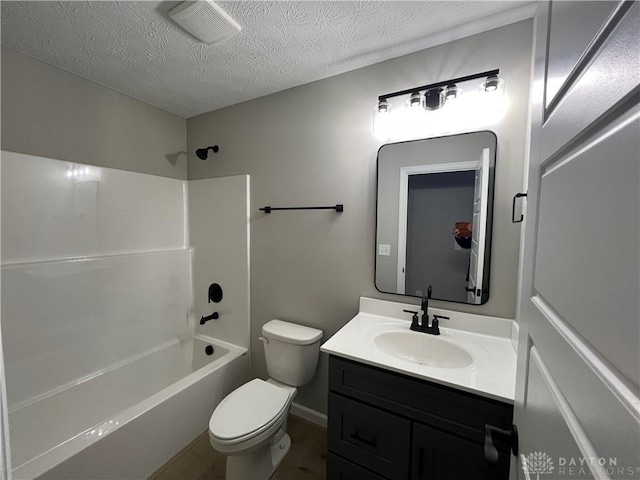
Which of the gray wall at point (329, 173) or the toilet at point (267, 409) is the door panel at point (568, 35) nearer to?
the gray wall at point (329, 173)

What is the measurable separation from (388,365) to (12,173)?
2.22 m

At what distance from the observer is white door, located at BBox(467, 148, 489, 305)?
131 centimetres

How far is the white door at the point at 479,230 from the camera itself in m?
1.31

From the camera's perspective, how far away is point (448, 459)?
98 cm

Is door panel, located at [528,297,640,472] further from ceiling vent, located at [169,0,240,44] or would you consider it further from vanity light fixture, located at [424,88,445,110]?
ceiling vent, located at [169,0,240,44]

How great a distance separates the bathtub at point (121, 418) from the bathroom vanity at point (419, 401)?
1.00m

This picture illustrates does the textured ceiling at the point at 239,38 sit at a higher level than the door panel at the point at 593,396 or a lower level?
higher

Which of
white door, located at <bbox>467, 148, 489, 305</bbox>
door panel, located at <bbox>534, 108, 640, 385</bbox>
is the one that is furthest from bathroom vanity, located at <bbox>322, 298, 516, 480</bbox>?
door panel, located at <bbox>534, 108, 640, 385</bbox>

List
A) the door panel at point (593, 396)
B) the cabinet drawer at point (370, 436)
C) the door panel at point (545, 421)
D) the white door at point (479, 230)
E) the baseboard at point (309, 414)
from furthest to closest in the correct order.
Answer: the baseboard at point (309, 414)
the white door at point (479, 230)
the cabinet drawer at point (370, 436)
the door panel at point (545, 421)
the door panel at point (593, 396)

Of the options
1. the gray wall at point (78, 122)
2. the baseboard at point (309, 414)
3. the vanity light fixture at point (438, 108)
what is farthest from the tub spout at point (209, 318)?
the vanity light fixture at point (438, 108)

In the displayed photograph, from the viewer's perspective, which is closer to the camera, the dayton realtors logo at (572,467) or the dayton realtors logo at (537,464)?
the dayton realtors logo at (572,467)

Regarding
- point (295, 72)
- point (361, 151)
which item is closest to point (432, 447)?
point (361, 151)

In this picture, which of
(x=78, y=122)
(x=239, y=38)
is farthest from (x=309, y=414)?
(x=78, y=122)

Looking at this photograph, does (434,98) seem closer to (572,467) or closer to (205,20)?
(205,20)
